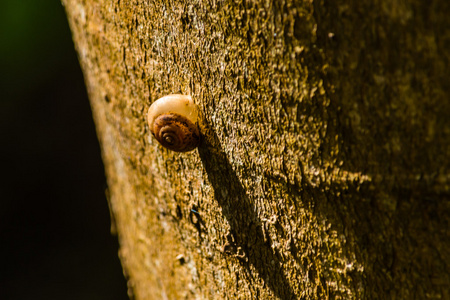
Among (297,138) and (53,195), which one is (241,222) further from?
(53,195)

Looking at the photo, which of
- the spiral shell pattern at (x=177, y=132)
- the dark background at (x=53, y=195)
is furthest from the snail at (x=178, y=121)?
the dark background at (x=53, y=195)

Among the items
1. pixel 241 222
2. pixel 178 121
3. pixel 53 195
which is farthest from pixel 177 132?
pixel 53 195

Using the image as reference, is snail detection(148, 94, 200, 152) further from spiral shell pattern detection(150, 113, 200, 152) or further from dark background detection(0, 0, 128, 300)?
dark background detection(0, 0, 128, 300)

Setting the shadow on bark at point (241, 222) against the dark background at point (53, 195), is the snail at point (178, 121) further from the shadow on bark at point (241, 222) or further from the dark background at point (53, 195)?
the dark background at point (53, 195)

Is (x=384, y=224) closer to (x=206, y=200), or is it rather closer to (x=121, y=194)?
(x=206, y=200)

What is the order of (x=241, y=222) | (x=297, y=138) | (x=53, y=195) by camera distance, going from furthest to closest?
(x=53, y=195), (x=241, y=222), (x=297, y=138)

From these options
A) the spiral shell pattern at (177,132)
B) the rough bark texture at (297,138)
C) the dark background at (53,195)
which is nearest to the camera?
the rough bark texture at (297,138)
